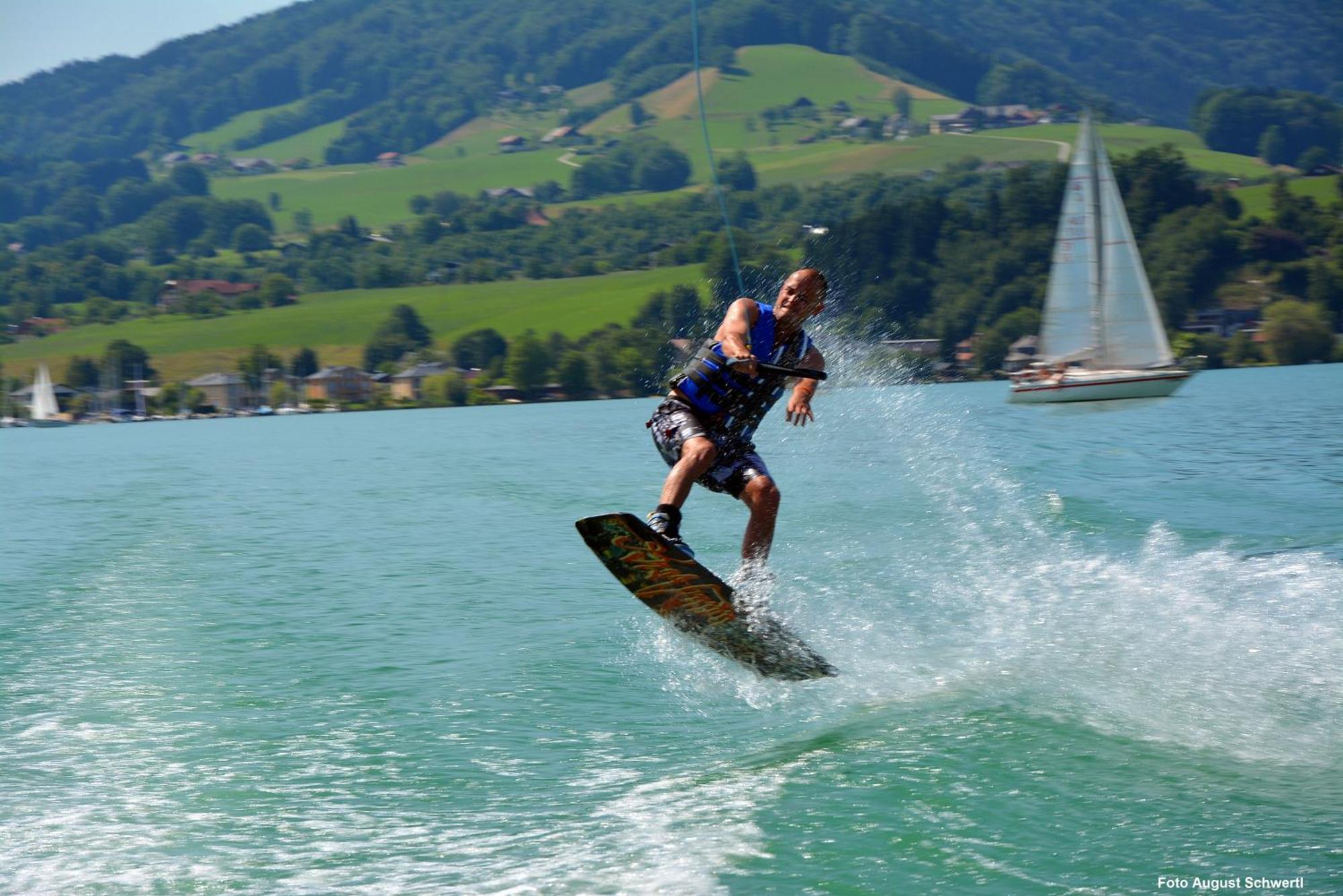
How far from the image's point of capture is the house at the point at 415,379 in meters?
110

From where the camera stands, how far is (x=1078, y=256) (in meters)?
44.7

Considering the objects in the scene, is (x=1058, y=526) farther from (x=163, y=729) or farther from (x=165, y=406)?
(x=165, y=406)

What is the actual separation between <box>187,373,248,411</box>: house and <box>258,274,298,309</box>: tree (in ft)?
83.2

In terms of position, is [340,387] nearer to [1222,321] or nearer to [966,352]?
[966,352]

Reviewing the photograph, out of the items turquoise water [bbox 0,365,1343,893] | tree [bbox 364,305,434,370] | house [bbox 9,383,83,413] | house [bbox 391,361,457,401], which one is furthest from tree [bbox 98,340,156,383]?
turquoise water [bbox 0,365,1343,893]

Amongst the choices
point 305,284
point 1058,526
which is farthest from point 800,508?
point 305,284

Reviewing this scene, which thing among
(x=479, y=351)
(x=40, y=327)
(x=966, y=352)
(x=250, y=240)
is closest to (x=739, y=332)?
(x=966, y=352)

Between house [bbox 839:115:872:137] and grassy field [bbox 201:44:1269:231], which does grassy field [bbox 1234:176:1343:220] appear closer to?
grassy field [bbox 201:44:1269:231]

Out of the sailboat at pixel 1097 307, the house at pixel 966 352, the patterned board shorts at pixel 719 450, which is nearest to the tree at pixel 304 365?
the house at pixel 966 352

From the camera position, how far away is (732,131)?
168125mm

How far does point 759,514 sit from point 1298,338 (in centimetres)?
9106

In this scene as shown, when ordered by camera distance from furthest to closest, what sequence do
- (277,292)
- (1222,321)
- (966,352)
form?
(277,292), (1222,321), (966,352)

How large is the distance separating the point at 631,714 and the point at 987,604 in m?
4.16

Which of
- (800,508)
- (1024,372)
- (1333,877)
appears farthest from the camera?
(1024,372)
